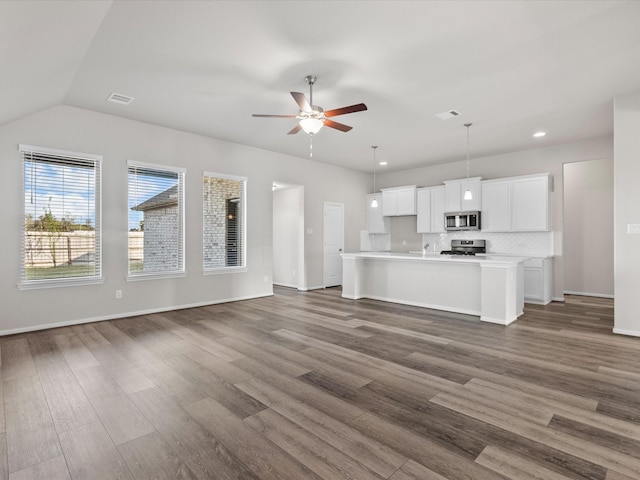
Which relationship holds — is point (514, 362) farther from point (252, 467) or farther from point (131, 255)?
point (131, 255)

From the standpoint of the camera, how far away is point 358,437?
2.07m

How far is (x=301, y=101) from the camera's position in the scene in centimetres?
328

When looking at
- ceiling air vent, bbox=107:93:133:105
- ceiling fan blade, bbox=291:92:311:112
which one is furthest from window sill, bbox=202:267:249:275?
ceiling fan blade, bbox=291:92:311:112

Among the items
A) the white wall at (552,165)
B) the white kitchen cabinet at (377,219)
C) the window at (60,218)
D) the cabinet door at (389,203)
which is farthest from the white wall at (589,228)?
the window at (60,218)

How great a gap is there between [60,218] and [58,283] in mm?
867

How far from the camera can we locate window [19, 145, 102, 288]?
14.3ft

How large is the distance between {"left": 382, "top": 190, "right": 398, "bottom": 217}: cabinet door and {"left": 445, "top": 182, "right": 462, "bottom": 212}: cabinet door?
4.32 ft

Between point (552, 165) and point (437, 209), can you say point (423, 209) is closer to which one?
point (437, 209)

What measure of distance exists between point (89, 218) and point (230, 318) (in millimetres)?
2426

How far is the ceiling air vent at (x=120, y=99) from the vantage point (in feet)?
13.8

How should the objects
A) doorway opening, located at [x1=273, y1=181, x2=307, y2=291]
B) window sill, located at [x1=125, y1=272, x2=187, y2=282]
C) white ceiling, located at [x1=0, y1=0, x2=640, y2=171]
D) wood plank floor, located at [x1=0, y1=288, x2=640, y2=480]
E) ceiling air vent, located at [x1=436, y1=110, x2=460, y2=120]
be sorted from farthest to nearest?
doorway opening, located at [x1=273, y1=181, x2=307, y2=291] < window sill, located at [x1=125, y1=272, x2=187, y2=282] < ceiling air vent, located at [x1=436, y1=110, x2=460, y2=120] < white ceiling, located at [x1=0, y1=0, x2=640, y2=171] < wood plank floor, located at [x1=0, y1=288, x2=640, y2=480]

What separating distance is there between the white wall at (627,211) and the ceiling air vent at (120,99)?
240 inches

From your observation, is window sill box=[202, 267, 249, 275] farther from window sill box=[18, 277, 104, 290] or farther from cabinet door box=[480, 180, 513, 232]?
cabinet door box=[480, 180, 513, 232]

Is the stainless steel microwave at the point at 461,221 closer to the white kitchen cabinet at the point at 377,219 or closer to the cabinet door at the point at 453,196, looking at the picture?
the cabinet door at the point at 453,196
